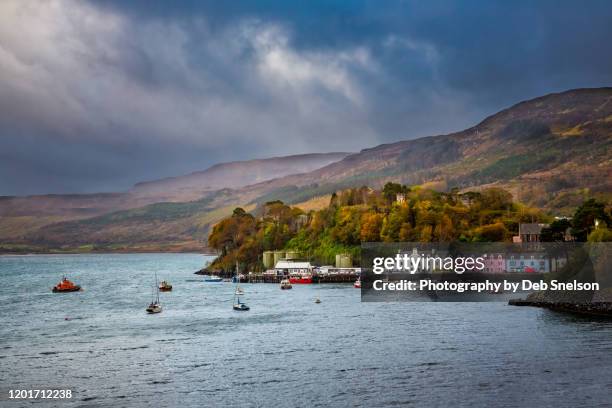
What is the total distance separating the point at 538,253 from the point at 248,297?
1856 inches

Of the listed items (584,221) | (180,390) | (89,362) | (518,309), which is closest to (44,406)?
(180,390)

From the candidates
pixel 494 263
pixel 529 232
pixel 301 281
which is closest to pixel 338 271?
pixel 301 281

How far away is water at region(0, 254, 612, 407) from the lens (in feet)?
137

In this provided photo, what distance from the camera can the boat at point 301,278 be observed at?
142 m

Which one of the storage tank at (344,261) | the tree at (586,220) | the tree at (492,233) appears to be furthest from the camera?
the storage tank at (344,261)

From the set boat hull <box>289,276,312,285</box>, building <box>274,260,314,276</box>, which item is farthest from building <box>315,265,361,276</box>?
boat hull <box>289,276,312,285</box>

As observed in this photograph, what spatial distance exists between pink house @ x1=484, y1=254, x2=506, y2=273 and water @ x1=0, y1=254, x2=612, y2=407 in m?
38.0

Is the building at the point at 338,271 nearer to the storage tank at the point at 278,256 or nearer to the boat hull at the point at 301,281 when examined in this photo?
the boat hull at the point at 301,281

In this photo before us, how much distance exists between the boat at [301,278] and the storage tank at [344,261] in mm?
15637

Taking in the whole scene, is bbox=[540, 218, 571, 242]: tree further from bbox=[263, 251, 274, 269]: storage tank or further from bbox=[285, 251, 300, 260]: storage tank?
bbox=[263, 251, 274, 269]: storage tank

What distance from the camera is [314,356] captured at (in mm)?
53625

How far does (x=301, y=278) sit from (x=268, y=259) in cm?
3335

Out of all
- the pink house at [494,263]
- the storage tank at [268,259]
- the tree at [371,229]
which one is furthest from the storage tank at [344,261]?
the pink house at [494,263]

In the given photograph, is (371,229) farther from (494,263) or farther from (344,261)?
(494,263)
